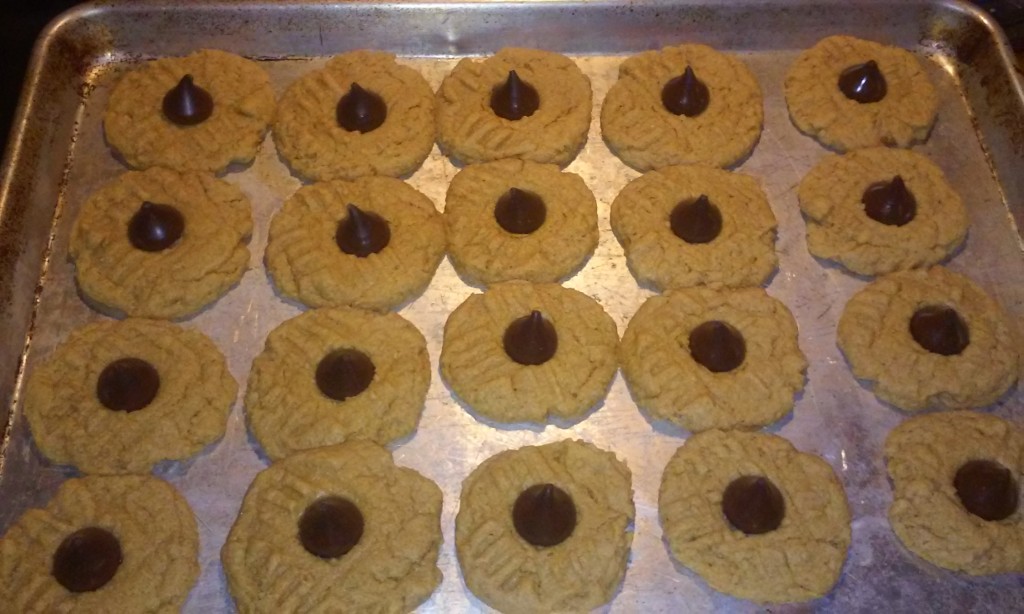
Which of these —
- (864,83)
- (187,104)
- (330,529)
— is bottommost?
(330,529)

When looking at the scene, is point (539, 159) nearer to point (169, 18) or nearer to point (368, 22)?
point (368, 22)

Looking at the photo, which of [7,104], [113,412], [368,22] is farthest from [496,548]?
[7,104]

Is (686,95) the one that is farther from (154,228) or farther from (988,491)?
→ (154,228)

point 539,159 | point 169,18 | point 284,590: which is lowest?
point 284,590

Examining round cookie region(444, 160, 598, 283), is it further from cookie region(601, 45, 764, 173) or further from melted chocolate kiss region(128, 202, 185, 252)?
melted chocolate kiss region(128, 202, 185, 252)

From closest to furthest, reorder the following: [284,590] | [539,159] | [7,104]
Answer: [284,590] → [539,159] → [7,104]

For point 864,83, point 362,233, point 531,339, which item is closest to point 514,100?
point 362,233

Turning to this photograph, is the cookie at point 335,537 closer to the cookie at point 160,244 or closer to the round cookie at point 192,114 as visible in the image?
the cookie at point 160,244
